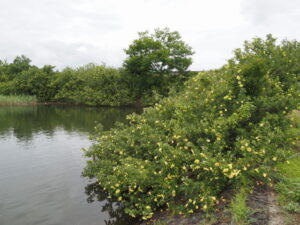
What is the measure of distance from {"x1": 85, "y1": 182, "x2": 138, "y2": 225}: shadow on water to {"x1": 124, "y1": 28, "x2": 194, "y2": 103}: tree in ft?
109

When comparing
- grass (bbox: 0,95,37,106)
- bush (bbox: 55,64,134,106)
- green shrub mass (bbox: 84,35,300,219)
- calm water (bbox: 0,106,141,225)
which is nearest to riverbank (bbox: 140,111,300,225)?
green shrub mass (bbox: 84,35,300,219)

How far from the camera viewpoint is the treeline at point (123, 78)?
42375mm

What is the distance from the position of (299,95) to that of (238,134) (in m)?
2.40

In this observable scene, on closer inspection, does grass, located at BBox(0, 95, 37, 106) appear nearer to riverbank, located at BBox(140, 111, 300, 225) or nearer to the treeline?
the treeline

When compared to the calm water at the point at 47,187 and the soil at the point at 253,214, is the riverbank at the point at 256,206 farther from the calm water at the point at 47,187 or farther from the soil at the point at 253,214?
the calm water at the point at 47,187

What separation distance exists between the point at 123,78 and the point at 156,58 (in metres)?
9.19

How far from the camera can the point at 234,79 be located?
294 inches

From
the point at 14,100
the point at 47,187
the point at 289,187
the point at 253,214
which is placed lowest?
the point at 47,187

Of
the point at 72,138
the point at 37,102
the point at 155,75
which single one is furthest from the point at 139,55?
the point at 72,138

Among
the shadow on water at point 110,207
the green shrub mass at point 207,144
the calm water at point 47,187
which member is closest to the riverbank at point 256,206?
the green shrub mass at point 207,144

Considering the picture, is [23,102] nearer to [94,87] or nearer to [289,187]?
[94,87]

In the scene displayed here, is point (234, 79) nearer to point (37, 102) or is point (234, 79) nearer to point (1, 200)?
point (1, 200)

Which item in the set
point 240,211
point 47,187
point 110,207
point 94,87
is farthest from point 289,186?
point 94,87

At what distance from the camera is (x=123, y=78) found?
155ft
